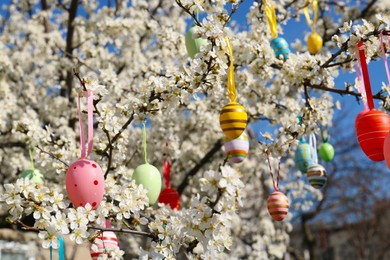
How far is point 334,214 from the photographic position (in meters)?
26.7

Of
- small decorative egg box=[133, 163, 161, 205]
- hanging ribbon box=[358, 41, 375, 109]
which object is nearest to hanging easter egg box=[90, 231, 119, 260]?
small decorative egg box=[133, 163, 161, 205]

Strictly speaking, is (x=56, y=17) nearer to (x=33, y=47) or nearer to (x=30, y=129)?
(x=33, y=47)

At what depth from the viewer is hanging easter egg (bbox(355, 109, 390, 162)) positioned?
3.17m

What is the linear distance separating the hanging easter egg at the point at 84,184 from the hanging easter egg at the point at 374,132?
5.76 ft

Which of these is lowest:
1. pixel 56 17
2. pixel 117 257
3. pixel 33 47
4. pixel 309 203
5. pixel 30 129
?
pixel 117 257

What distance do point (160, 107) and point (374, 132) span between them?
5.54 ft

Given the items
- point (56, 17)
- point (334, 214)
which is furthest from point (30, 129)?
point (334, 214)

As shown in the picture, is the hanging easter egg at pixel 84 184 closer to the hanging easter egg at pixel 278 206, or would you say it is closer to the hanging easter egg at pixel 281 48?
the hanging easter egg at pixel 278 206

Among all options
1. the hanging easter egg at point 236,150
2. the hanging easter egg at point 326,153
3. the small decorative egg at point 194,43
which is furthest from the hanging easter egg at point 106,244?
the hanging easter egg at point 326,153

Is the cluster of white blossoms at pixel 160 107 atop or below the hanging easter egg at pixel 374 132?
atop

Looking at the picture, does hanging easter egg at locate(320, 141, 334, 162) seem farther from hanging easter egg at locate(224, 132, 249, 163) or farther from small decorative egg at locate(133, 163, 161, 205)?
small decorative egg at locate(133, 163, 161, 205)

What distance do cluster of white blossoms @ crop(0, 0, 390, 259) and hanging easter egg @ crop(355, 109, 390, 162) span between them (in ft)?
2.10

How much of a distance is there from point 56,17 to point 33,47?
0.94 meters

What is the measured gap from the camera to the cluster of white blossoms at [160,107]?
329cm
